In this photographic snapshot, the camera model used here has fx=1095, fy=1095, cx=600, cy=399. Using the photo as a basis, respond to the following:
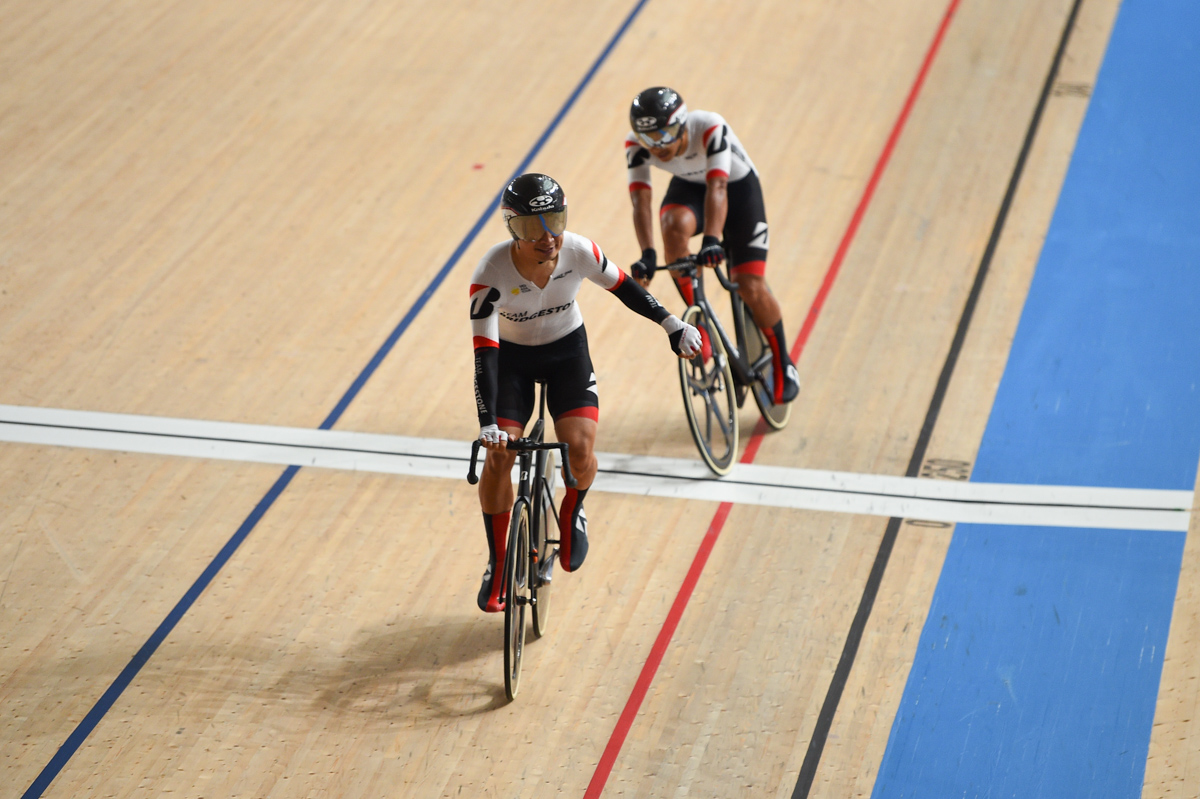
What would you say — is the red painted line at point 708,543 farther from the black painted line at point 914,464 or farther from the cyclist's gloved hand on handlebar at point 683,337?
the cyclist's gloved hand on handlebar at point 683,337

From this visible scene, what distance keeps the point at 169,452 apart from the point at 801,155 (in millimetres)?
3620

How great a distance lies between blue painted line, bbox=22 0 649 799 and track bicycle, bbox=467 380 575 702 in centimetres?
118

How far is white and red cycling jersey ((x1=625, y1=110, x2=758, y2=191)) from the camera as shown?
396cm

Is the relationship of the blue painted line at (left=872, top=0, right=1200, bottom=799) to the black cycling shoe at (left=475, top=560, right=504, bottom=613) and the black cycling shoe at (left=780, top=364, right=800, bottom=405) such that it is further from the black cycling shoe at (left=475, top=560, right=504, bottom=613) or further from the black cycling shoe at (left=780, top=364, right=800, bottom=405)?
the black cycling shoe at (left=475, top=560, right=504, bottom=613)

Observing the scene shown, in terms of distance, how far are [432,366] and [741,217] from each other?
1.54 m

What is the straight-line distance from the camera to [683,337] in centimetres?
328

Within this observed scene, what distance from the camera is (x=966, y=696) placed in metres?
3.31

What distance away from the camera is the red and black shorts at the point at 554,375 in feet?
10.8

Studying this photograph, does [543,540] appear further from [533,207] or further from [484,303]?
[533,207]

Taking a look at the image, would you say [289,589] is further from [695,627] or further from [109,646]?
[695,627]

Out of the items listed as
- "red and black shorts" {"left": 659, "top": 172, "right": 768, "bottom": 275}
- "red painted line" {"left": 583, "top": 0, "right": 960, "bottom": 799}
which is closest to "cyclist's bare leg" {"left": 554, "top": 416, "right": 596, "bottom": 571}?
"red painted line" {"left": 583, "top": 0, "right": 960, "bottom": 799}

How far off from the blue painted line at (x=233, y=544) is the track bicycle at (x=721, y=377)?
149cm

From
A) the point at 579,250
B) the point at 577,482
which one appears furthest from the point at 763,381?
the point at 579,250

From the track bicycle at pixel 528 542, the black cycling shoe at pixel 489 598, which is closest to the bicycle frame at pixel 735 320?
the track bicycle at pixel 528 542
